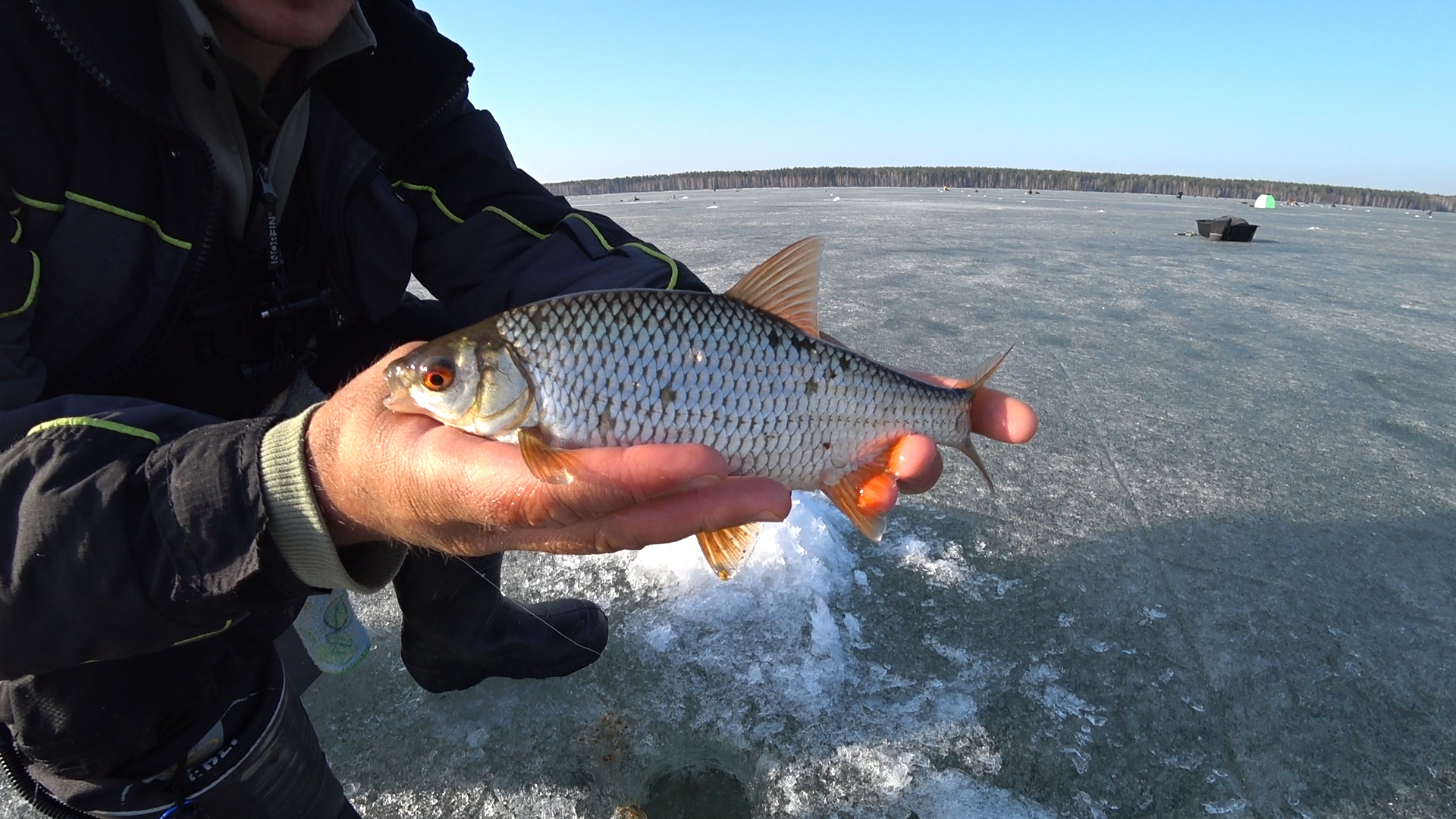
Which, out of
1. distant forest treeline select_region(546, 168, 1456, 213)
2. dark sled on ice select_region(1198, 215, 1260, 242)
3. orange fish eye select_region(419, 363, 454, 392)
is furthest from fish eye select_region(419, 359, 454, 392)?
distant forest treeline select_region(546, 168, 1456, 213)

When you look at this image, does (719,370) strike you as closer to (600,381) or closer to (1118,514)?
(600,381)

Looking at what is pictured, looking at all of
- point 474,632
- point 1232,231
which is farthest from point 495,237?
point 1232,231

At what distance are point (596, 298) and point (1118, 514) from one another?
7.84ft

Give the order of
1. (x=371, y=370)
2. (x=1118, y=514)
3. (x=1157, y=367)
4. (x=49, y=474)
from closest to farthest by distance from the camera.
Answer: (x=49, y=474) < (x=371, y=370) < (x=1118, y=514) < (x=1157, y=367)

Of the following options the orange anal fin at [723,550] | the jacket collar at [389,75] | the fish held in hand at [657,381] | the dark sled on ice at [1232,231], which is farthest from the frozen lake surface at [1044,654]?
the dark sled on ice at [1232,231]

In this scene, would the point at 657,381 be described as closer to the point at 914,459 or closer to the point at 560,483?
the point at 560,483

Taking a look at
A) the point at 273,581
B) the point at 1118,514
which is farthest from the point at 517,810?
the point at 1118,514

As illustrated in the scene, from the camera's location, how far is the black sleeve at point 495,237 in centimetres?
241

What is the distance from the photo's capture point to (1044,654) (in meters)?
2.21

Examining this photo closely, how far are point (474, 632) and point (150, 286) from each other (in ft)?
4.30

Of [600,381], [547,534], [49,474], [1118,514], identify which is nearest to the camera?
[49,474]

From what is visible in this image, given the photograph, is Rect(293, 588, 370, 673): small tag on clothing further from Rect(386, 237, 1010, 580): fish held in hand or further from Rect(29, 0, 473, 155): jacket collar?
Rect(29, 0, 473, 155): jacket collar

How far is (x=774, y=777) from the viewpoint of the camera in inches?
73.3

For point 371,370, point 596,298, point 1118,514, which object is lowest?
point 1118,514
